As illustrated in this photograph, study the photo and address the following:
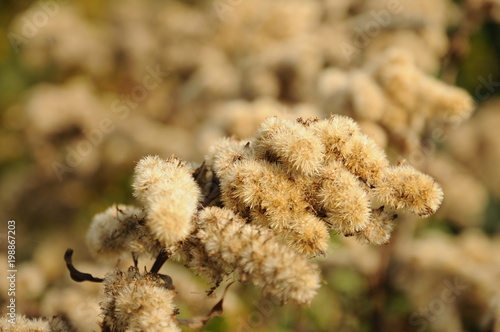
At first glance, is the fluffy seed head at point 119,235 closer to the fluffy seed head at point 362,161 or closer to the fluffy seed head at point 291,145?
the fluffy seed head at point 291,145

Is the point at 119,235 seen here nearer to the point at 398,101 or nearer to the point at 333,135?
the point at 333,135

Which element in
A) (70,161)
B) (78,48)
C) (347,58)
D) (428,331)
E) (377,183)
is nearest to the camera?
(377,183)

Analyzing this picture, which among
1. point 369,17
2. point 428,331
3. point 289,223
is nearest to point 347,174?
point 289,223

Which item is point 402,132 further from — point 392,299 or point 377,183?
point 377,183

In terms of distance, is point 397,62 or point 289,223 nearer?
point 289,223

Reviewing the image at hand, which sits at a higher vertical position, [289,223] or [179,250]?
[289,223]

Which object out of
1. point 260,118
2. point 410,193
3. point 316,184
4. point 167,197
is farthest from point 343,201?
point 260,118
